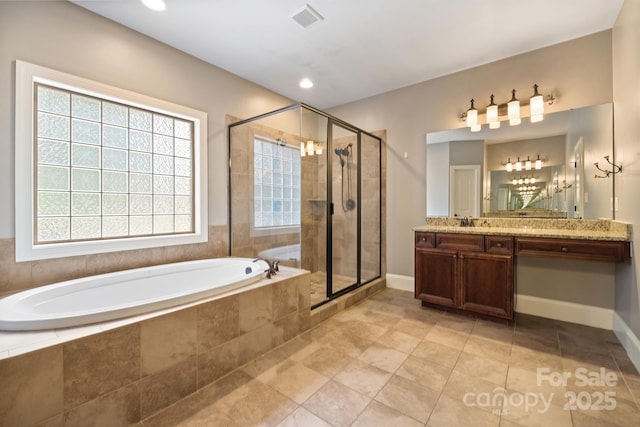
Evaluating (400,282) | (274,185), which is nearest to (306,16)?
(274,185)

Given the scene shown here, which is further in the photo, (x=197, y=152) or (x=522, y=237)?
(x=197, y=152)

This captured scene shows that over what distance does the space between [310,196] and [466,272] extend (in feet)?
5.97

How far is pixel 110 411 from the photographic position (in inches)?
48.9

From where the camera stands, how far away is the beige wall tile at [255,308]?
182cm

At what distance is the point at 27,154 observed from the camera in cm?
180

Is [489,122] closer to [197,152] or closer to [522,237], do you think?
[522,237]

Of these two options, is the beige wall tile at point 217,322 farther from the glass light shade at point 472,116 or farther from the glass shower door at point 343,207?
the glass light shade at point 472,116

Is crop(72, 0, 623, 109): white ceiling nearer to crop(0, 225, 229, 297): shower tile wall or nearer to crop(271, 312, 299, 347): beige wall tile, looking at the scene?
crop(0, 225, 229, 297): shower tile wall

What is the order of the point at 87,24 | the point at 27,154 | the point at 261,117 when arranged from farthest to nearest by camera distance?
the point at 261,117
the point at 87,24
the point at 27,154

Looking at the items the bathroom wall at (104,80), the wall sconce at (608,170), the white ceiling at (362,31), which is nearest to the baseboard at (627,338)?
the wall sconce at (608,170)

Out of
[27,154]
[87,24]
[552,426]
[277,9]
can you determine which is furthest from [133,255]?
[552,426]

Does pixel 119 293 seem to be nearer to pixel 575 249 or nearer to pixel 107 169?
pixel 107 169

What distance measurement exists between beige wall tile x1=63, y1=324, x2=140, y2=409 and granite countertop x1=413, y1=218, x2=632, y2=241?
2550 mm

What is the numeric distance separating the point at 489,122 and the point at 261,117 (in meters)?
2.47
